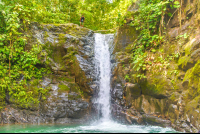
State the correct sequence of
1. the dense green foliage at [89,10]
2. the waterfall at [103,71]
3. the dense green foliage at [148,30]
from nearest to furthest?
the dense green foliage at [148,30]
the waterfall at [103,71]
the dense green foliage at [89,10]

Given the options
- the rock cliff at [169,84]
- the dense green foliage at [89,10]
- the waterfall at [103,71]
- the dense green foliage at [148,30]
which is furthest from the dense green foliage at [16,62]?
the dense green foliage at [148,30]

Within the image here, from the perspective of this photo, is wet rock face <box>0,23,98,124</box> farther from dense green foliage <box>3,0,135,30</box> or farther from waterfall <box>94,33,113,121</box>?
dense green foliage <box>3,0,135,30</box>

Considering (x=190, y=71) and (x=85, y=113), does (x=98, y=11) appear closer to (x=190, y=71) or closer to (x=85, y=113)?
(x=85, y=113)

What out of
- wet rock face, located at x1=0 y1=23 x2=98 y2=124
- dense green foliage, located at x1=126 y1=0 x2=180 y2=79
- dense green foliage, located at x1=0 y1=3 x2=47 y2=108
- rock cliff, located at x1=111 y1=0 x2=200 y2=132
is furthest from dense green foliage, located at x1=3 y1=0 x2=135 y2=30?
rock cliff, located at x1=111 y1=0 x2=200 y2=132

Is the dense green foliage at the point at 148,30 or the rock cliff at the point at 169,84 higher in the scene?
the dense green foliage at the point at 148,30

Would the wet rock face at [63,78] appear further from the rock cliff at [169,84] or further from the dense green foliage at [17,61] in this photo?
the rock cliff at [169,84]

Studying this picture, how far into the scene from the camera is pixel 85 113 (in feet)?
25.1

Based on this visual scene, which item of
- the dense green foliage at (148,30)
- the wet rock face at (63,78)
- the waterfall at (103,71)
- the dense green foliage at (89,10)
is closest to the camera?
the dense green foliage at (148,30)

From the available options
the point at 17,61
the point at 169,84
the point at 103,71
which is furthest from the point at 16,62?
the point at 169,84

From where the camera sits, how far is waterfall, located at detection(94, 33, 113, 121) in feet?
26.2

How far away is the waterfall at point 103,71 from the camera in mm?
7997

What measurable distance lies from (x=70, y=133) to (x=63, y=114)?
2806 millimetres

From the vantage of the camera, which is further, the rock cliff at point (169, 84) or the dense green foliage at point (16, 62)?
the dense green foliage at point (16, 62)

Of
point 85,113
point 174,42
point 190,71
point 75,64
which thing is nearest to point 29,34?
point 75,64
